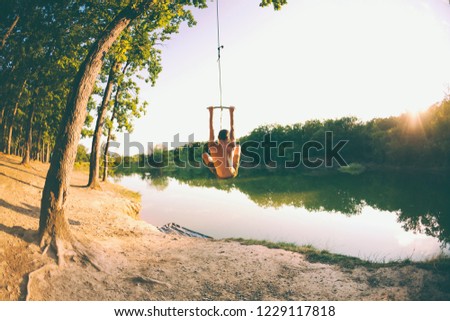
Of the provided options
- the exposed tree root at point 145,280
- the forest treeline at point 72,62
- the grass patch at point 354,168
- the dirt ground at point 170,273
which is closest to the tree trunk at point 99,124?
the forest treeline at point 72,62

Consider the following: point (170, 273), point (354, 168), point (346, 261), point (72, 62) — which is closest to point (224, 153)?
point (170, 273)

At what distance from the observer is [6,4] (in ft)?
41.2

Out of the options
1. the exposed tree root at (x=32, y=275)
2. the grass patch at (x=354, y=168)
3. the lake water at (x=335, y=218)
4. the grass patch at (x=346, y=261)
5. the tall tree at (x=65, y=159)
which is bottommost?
the lake water at (x=335, y=218)

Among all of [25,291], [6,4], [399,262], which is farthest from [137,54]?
[399,262]

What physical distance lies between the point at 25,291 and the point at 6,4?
1354cm

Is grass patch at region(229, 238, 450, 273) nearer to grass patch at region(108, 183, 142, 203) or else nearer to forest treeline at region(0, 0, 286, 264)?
forest treeline at region(0, 0, 286, 264)

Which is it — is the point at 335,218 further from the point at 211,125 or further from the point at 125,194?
the point at 125,194

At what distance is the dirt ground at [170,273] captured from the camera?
6129mm

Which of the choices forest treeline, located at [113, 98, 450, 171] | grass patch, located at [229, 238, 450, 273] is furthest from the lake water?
forest treeline, located at [113, 98, 450, 171]

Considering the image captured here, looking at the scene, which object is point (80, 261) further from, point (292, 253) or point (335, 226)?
point (335, 226)

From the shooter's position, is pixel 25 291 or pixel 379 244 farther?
pixel 379 244

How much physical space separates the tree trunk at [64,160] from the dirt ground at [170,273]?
43 cm

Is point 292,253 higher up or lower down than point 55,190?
lower down

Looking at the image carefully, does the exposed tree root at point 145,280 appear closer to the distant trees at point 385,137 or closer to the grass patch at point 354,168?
the distant trees at point 385,137
